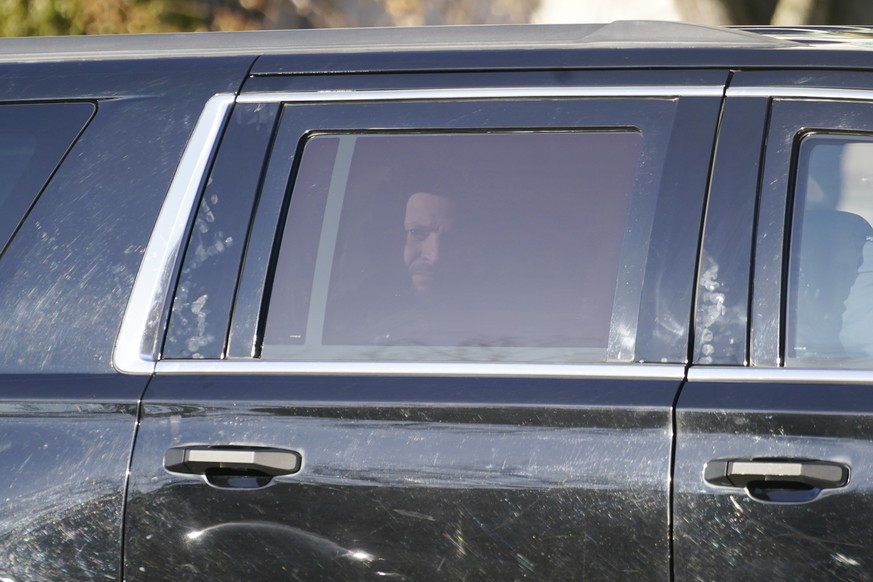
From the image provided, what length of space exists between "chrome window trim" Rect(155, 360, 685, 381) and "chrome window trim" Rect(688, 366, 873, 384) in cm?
4

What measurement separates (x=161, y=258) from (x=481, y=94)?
0.68 meters

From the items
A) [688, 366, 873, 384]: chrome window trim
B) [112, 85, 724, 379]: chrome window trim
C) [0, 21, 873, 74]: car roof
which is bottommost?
[688, 366, 873, 384]: chrome window trim

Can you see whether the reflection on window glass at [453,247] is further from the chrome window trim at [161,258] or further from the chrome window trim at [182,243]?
the chrome window trim at [161,258]

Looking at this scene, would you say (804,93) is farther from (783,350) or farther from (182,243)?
(182,243)

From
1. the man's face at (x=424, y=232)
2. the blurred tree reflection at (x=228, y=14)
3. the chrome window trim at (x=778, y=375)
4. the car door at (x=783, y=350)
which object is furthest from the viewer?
the blurred tree reflection at (x=228, y=14)

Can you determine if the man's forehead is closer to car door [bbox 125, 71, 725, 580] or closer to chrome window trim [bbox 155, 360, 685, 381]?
car door [bbox 125, 71, 725, 580]

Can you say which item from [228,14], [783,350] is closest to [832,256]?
[783,350]

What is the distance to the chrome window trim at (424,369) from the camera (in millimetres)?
2248

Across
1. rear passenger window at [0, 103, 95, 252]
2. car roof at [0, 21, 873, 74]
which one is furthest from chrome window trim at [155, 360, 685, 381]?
car roof at [0, 21, 873, 74]

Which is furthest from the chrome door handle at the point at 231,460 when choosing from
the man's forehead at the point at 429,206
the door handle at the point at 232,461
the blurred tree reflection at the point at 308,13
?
the blurred tree reflection at the point at 308,13

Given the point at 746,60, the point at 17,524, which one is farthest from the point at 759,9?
the point at 17,524

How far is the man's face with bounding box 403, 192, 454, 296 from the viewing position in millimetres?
2439

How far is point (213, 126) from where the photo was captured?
2.59 m

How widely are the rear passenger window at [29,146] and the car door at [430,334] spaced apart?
31 cm
